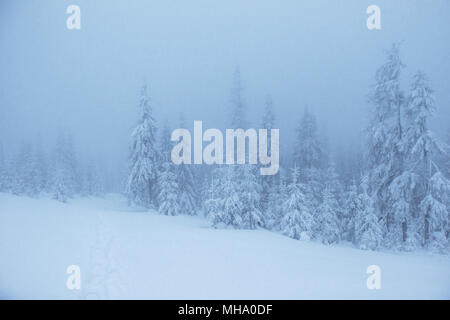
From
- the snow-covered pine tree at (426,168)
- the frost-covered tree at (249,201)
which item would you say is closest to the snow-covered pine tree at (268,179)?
the frost-covered tree at (249,201)

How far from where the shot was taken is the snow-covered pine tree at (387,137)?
1397 cm

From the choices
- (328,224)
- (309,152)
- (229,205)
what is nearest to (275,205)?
(328,224)

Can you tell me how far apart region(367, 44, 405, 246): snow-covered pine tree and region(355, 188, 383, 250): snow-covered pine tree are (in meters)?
0.82

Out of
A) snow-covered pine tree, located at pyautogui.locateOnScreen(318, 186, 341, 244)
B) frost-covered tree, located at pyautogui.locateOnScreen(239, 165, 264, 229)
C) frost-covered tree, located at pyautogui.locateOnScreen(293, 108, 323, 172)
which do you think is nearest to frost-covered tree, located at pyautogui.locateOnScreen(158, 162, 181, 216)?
frost-covered tree, located at pyautogui.locateOnScreen(239, 165, 264, 229)

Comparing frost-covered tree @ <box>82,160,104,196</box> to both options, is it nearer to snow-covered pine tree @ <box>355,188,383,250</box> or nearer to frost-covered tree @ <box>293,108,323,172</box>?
frost-covered tree @ <box>293,108,323,172</box>

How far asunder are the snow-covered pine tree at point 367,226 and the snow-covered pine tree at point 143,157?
17143 millimetres

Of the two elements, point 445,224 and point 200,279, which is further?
point 445,224

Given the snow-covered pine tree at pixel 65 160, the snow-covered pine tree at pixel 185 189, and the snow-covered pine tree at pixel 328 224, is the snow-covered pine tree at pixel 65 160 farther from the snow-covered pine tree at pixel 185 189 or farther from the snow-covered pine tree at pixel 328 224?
the snow-covered pine tree at pixel 328 224

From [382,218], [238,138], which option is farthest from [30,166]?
[382,218]

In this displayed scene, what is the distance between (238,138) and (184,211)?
12445mm

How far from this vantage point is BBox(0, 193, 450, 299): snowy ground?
6070mm

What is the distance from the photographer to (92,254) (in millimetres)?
7289

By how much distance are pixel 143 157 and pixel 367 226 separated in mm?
18557
